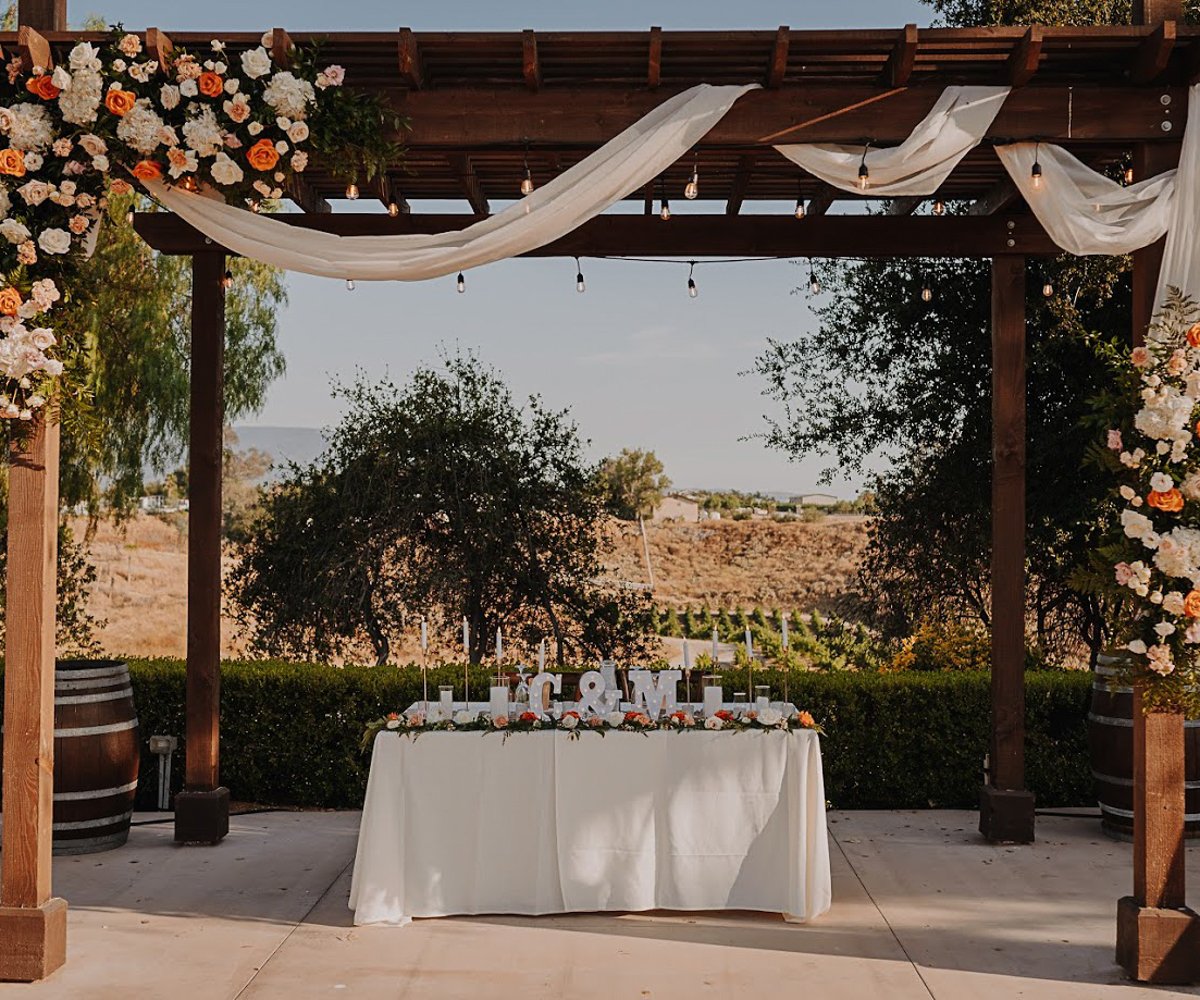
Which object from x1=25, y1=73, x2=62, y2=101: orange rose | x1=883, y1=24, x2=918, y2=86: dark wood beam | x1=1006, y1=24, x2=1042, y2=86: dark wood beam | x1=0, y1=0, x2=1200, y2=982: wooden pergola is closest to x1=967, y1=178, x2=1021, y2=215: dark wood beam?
x1=0, y1=0, x2=1200, y2=982: wooden pergola

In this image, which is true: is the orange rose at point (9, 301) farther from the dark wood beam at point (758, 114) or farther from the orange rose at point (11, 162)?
the dark wood beam at point (758, 114)

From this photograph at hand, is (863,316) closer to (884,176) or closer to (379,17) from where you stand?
(884,176)

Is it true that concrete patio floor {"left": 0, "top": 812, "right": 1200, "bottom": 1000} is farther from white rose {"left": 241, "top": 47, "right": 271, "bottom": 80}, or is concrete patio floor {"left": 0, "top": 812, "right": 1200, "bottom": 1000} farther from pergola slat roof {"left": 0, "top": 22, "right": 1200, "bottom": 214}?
white rose {"left": 241, "top": 47, "right": 271, "bottom": 80}

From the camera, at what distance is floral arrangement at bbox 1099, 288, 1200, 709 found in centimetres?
409

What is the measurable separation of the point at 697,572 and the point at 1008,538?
10461mm

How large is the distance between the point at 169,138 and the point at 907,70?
2518mm

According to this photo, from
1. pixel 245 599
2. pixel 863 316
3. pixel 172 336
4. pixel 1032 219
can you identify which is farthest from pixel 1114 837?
pixel 172 336

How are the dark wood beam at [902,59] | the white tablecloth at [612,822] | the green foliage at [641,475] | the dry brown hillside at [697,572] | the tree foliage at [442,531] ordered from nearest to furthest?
the dark wood beam at [902,59]
the white tablecloth at [612,822]
the tree foliage at [442,531]
the green foliage at [641,475]
the dry brown hillside at [697,572]

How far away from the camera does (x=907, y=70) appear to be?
174 inches

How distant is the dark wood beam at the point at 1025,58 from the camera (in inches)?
169

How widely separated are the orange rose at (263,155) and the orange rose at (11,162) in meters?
0.74

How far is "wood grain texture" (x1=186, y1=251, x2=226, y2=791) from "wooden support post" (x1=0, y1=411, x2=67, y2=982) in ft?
5.94

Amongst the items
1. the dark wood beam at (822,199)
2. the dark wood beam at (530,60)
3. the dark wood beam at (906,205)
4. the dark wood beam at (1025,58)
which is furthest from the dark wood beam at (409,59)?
the dark wood beam at (906,205)

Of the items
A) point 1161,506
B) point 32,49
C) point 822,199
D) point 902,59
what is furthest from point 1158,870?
point 32,49
